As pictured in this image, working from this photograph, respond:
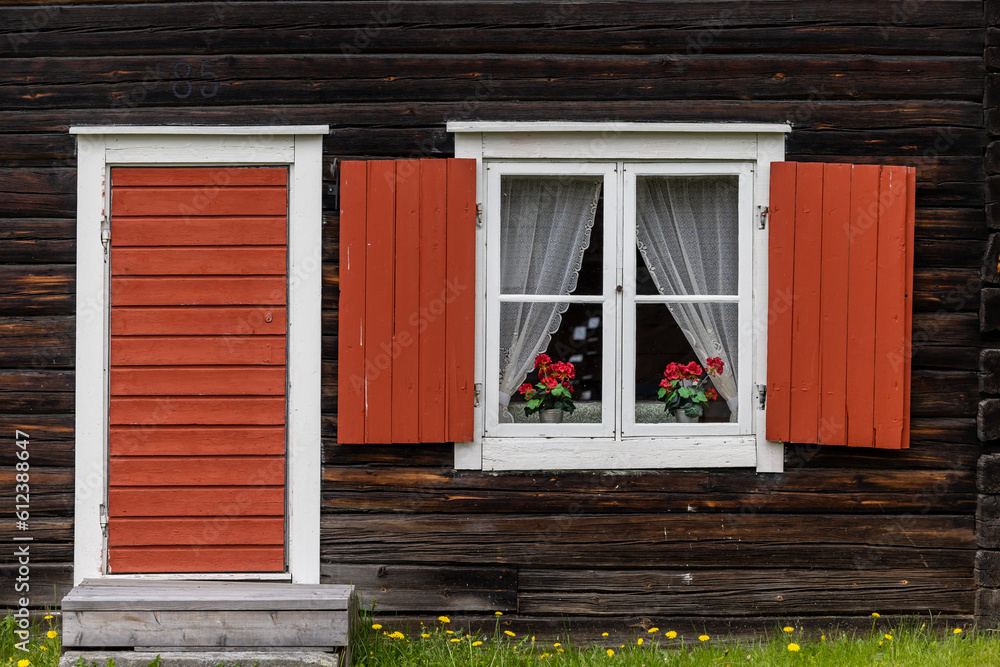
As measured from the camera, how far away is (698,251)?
3.65 meters

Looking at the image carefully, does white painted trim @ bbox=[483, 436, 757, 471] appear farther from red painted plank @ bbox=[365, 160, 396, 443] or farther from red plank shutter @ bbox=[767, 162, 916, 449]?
red painted plank @ bbox=[365, 160, 396, 443]

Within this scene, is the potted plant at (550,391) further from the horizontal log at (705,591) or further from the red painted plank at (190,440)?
the red painted plank at (190,440)

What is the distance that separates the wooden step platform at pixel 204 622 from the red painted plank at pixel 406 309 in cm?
82

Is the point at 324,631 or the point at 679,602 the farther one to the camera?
the point at 679,602

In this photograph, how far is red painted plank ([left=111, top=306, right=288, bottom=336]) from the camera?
140 inches

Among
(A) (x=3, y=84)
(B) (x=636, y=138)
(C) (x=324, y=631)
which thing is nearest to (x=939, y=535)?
(B) (x=636, y=138)

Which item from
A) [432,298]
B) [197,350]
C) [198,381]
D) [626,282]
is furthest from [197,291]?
[626,282]

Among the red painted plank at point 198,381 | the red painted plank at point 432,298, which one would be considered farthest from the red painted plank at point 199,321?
the red painted plank at point 432,298

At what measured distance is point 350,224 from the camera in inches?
137

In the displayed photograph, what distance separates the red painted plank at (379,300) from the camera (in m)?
3.49

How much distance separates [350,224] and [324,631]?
1.74m

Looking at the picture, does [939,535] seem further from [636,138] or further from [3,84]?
[3,84]

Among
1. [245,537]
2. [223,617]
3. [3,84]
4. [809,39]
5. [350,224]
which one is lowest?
[223,617]
